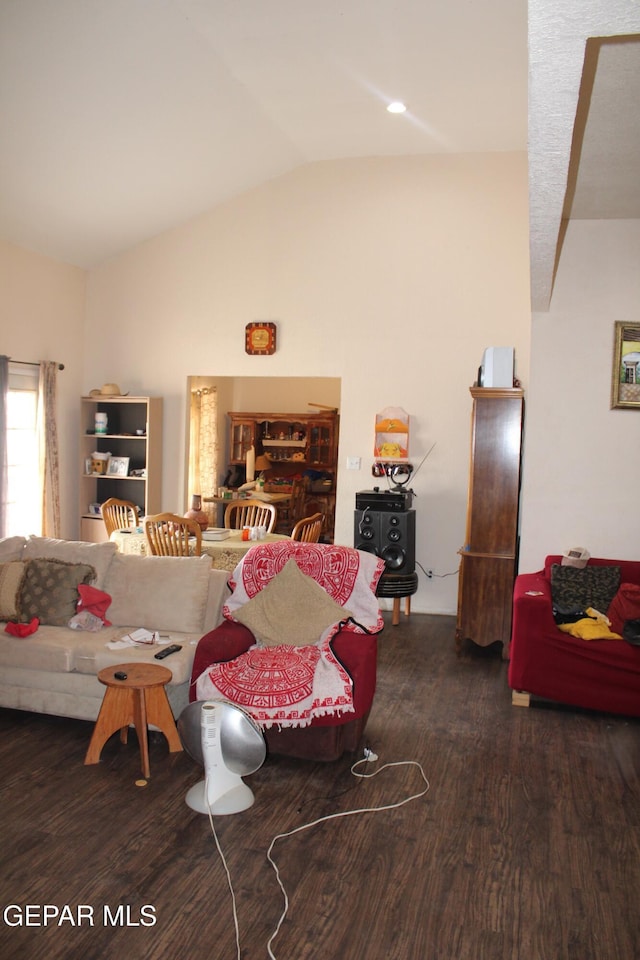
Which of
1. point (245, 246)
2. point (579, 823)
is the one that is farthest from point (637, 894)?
point (245, 246)

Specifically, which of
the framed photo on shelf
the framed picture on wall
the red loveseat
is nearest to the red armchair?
the red loveseat

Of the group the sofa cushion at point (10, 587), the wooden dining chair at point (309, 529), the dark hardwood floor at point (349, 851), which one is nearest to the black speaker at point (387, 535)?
the wooden dining chair at point (309, 529)

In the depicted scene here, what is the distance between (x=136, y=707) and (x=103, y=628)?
0.91 m

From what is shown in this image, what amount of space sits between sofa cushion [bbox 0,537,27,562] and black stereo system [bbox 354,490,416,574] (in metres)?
2.61

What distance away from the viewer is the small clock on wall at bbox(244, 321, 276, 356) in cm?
711

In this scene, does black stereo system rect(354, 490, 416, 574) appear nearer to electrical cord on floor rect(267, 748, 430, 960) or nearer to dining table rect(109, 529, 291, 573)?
dining table rect(109, 529, 291, 573)

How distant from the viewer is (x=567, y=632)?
457 cm

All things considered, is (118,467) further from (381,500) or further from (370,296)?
(370,296)

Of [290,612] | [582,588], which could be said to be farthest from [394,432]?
[290,612]

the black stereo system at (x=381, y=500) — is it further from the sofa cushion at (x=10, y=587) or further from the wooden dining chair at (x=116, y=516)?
the sofa cushion at (x=10, y=587)

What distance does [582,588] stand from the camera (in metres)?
4.89

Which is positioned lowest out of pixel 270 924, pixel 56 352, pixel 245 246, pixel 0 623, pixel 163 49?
pixel 270 924

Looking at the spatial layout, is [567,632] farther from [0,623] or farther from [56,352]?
[56,352]

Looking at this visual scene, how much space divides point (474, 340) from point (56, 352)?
3878 millimetres
